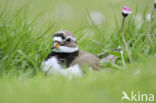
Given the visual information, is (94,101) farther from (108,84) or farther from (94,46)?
(94,46)

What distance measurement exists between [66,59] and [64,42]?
235 mm

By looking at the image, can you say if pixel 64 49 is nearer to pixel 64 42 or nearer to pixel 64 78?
pixel 64 42

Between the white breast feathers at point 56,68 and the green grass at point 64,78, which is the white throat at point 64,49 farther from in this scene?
the green grass at point 64,78

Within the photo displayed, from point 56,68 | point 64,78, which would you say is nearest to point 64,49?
point 56,68

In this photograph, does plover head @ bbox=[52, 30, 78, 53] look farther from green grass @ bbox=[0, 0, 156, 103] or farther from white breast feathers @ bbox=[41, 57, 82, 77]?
green grass @ bbox=[0, 0, 156, 103]

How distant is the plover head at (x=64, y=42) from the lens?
15.8ft

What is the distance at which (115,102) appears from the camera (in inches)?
145

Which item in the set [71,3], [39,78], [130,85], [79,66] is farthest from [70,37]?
[71,3]

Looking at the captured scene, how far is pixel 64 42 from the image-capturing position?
4.87m

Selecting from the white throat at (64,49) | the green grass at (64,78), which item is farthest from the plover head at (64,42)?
the green grass at (64,78)

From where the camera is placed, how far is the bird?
15.3 feet

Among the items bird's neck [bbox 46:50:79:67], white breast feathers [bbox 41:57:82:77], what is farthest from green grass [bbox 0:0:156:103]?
bird's neck [bbox 46:50:79:67]

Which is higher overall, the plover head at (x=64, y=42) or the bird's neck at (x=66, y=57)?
the plover head at (x=64, y=42)

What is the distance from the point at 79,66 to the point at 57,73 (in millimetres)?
319
